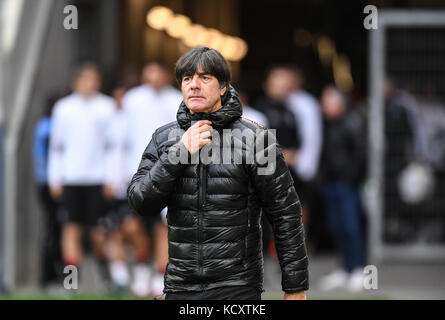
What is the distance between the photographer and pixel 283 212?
189 inches

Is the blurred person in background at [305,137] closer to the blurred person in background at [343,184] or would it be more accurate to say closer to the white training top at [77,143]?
the blurred person in background at [343,184]

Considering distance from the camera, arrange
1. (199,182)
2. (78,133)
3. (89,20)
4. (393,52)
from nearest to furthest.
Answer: (199,182) → (78,133) → (393,52) → (89,20)

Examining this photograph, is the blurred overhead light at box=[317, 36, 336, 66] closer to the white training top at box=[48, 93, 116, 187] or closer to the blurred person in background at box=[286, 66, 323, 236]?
the blurred person in background at box=[286, 66, 323, 236]

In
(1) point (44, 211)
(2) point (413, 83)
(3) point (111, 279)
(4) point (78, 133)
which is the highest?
(2) point (413, 83)

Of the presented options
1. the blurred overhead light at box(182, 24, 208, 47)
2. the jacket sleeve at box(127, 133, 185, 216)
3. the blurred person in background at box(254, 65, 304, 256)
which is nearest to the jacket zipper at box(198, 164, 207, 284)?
the jacket sleeve at box(127, 133, 185, 216)

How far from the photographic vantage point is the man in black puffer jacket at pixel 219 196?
15.6ft

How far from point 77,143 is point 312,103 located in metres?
2.60

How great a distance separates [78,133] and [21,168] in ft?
5.60

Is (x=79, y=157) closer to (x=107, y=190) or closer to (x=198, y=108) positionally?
(x=107, y=190)

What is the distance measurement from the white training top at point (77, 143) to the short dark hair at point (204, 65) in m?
5.39

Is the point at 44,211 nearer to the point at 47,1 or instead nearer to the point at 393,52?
the point at 47,1

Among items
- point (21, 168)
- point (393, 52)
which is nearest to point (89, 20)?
point (21, 168)

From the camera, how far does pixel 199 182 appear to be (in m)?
4.79

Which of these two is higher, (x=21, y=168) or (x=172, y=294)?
(x=21, y=168)
